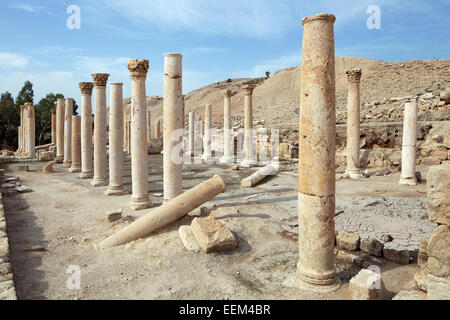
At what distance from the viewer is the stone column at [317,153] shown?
193 inches

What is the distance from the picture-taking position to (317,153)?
16.4 ft

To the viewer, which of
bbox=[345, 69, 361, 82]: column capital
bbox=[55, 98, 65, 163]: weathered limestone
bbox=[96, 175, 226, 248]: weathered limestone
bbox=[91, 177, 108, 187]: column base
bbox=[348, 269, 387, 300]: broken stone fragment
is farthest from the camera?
bbox=[55, 98, 65, 163]: weathered limestone

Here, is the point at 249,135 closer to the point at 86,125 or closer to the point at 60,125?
the point at 86,125

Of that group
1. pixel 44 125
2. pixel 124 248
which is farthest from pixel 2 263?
pixel 44 125

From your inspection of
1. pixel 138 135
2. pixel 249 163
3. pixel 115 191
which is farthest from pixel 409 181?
pixel 115 191

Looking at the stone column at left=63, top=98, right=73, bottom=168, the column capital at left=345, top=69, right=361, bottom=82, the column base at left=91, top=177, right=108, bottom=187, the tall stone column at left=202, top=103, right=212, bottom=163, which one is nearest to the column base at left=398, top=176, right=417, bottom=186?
the column capital at left=345, top=69, right=361, bottom=82

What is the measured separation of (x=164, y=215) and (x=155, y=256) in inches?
49.9

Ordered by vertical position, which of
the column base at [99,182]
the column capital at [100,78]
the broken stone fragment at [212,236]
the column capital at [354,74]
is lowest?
the broken stone fragment at [212,236]

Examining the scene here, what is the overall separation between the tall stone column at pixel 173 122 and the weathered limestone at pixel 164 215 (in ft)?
5.28

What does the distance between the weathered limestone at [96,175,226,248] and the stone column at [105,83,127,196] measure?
184 inches

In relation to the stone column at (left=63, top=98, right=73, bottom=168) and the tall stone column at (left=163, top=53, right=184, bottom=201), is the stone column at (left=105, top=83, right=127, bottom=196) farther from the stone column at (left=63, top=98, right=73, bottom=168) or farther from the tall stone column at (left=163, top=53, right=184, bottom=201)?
the stone column at (left=63, top=98, right=73, bottom=168)

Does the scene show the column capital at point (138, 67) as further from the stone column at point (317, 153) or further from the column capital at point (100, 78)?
A: the stone column at point (317, 153)

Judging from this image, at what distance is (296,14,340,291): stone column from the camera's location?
16.1ft

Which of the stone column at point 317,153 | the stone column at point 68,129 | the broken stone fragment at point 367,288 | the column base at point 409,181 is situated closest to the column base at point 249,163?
the column base at point 409,181
